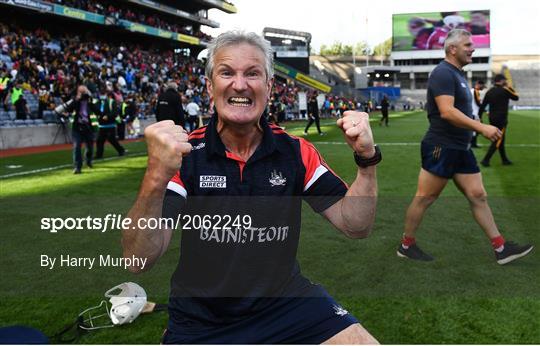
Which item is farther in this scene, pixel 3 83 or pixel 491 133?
pixel 3 83

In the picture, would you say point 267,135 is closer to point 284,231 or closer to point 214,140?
point 214,140

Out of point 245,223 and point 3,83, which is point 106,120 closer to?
point 3,83

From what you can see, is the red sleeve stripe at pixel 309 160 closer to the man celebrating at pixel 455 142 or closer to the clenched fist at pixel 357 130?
the clenched fist at pixel 357 130

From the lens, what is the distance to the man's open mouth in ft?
7.15

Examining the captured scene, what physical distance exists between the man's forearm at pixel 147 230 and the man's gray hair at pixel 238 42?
69cm

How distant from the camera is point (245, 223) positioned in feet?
6.99

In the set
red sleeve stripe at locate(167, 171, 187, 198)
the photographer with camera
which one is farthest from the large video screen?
red sleeve stripe at locate(167, 171, 187, 198)

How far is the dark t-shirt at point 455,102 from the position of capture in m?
4.41

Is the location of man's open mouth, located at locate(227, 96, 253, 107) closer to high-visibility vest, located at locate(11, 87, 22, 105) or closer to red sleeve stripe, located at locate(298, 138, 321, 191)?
red sleeve stripe, located at locate(298, 138, 321, 191)

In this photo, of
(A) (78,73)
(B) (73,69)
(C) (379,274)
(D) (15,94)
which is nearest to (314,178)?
(C) (379,274)

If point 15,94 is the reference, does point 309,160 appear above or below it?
below

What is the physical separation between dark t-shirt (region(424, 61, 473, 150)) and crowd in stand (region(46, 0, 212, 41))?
3236cm

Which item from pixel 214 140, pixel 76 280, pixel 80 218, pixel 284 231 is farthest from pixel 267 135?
pixel 80 218

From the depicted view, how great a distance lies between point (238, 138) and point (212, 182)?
27 cm
